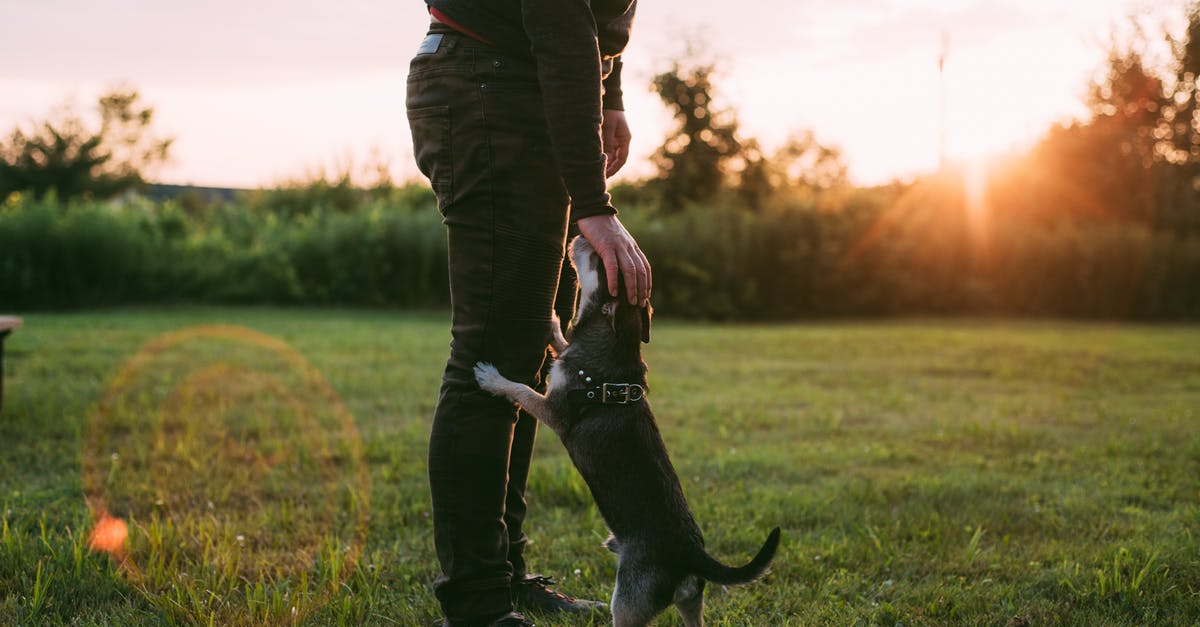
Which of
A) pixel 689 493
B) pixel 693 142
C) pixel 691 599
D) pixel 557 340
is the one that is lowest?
pixel 689 493

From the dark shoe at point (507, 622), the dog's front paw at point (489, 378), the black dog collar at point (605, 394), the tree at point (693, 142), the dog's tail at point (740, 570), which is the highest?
the tree at point (693, 142)

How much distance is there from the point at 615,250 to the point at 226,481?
281 centimetres

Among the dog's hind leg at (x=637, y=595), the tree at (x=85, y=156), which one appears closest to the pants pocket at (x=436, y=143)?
the dog's hind leg at (x=637, y=595)

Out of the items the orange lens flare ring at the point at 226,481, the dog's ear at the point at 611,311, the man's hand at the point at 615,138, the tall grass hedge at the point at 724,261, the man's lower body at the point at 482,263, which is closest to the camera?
the man's lower body at the point at 482,263

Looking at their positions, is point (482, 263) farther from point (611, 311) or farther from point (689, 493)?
point (689, 493)

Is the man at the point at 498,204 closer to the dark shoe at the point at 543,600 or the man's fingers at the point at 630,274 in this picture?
the man's fingers at the point at 630,274

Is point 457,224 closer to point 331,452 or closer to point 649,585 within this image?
point 649,585

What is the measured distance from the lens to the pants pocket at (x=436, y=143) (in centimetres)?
232

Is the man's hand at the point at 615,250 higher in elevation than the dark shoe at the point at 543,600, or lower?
higher

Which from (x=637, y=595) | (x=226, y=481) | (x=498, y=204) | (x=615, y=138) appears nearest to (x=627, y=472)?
(x=637, y=595)

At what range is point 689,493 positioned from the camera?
13.8ft

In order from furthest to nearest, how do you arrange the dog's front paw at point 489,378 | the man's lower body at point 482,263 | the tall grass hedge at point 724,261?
the tall grass hedge at point 724,261
the dog's front paw at point 489,378
the man's lower body at point 482,263

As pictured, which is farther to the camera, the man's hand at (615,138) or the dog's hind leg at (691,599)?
the man's hand at (615,138)

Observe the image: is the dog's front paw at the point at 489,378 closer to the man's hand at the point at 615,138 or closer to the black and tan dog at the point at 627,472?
the black and tan dog at the point at 627,472
